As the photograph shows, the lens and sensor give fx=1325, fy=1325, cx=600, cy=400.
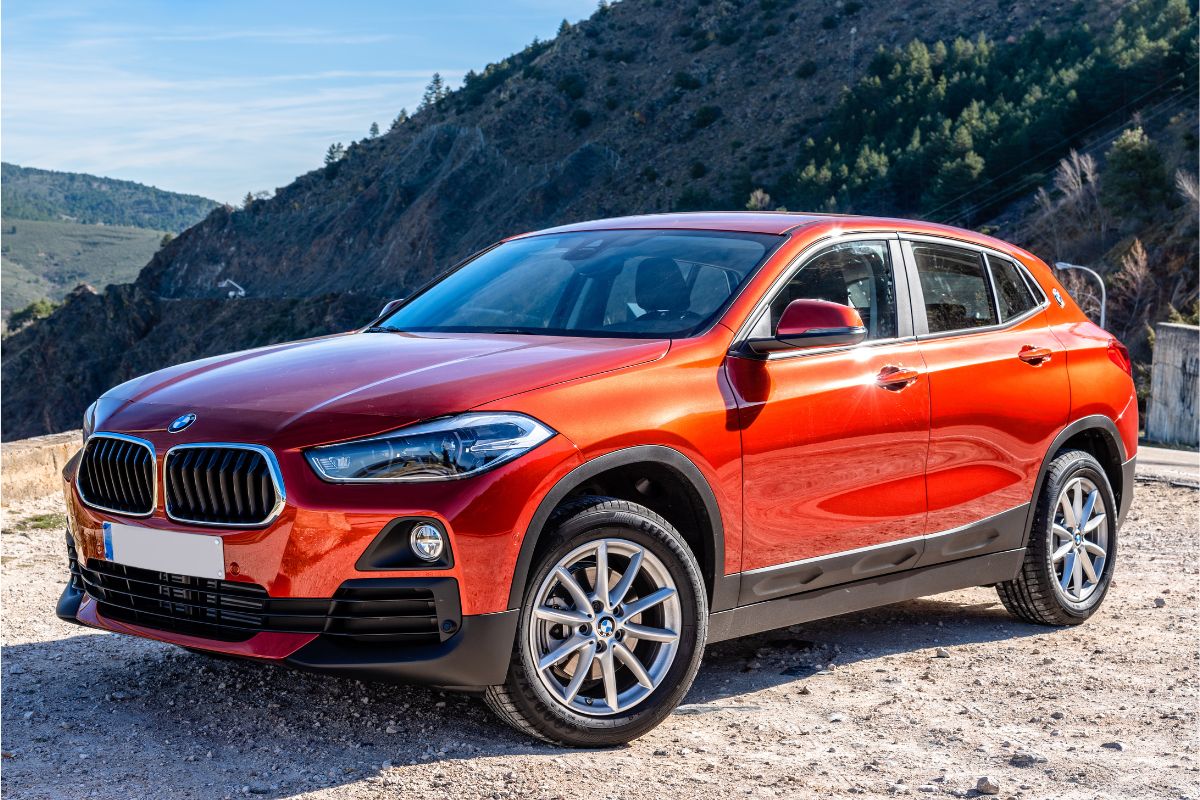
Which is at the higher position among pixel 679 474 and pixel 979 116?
pixel 979 116

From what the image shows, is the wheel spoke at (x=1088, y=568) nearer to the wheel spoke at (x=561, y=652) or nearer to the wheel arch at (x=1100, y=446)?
the wheel arch at (x=1100, y=446)

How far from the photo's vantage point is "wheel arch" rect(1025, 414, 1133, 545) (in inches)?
240

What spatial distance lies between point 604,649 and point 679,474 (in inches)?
24.2

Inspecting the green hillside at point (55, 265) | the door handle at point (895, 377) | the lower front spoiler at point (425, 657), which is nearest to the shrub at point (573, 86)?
the door handle at point (895, 377)

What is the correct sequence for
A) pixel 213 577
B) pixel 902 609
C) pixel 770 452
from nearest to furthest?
pixel 213 577, pixel 770 452, pixel 902 609

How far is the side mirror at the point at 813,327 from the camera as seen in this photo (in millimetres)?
4602

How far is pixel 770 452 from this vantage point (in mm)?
4621

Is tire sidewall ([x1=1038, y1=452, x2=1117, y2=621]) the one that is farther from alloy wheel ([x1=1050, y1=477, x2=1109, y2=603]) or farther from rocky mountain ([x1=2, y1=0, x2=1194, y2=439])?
rocky mountain ([x1=2, y1=0, x2=1194, y2=439])

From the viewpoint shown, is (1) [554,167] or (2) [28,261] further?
(2) [28,261]

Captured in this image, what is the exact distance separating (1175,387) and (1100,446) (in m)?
11.4

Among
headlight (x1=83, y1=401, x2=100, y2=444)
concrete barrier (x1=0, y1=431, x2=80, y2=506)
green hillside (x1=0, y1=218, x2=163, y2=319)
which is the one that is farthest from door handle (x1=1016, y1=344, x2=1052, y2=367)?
green hillside (x1=0, y1=218, x2=163, y2=319)

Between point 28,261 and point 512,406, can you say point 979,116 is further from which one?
point 28,261

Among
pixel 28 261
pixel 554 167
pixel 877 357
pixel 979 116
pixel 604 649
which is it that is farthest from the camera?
pixel 28 261

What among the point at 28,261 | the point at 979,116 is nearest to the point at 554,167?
the point at 979,116
